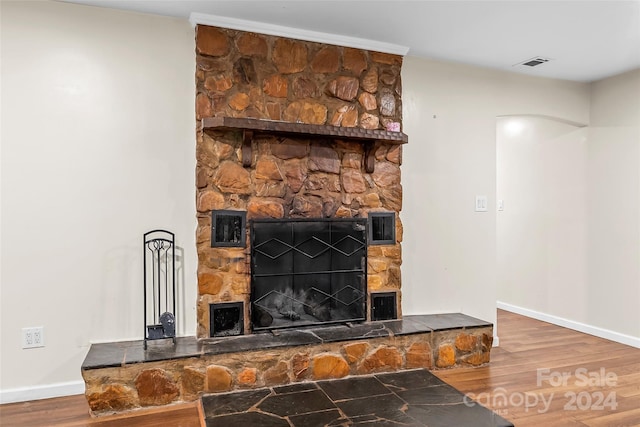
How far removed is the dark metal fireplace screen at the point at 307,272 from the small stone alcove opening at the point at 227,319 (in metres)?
0.09

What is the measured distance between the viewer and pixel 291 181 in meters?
3.22

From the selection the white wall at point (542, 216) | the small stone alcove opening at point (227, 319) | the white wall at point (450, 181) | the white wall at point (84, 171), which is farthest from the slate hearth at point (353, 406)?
the white wall at point (542, 216)

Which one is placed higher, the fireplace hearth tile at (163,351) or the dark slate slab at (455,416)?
the fireplace hearth tile at (163,351)

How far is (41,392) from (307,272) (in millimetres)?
1861

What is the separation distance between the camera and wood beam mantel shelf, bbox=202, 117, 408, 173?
2.89 meters

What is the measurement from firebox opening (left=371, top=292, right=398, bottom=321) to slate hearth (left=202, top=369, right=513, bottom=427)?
590 millimetres

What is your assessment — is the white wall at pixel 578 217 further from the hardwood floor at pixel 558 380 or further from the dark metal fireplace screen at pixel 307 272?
the dark metal fireplace screen at pixel 307 272

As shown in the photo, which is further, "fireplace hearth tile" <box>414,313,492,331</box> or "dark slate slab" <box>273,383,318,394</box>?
"fireplace hearth tile" <box>414,313,492,331</box>

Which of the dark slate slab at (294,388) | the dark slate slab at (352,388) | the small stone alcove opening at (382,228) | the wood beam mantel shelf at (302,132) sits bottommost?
the dark slate slab at (352,388)

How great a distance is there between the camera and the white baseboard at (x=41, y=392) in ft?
8.66

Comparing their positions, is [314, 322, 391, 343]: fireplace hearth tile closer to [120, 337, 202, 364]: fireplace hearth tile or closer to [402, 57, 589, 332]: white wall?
[402, 57, 589, 332]: white wall

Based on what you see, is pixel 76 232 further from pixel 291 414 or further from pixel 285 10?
pixel 285 10

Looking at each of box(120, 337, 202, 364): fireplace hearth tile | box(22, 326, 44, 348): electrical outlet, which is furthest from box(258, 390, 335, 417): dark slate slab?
box(22, 326, 44, 348): electrical outlet

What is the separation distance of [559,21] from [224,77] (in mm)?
2333
